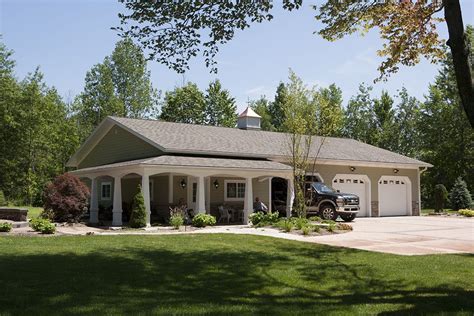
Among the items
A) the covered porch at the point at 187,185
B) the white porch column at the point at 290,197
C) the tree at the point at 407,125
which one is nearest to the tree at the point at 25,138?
the covered porch at the point at 187,185

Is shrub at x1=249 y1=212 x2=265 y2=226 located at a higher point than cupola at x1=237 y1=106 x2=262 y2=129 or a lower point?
lower

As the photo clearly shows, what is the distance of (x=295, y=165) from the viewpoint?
19.9 metres

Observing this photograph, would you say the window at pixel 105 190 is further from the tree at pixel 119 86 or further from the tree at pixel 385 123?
the tree at pixel 385 123

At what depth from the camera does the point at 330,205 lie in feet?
74.0

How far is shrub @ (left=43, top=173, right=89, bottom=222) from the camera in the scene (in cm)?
1905

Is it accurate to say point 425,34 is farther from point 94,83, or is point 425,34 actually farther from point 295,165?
point 94,83

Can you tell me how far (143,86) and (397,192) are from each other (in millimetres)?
32816

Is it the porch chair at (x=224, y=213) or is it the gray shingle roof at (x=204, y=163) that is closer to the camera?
the gray shingle roof at (x=204, y=163)

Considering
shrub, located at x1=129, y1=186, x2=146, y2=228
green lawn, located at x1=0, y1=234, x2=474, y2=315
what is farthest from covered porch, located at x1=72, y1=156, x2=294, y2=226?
green lawn, located at x1=0, y1=234, x2=474, y2=315

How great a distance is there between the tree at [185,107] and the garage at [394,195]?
91.2ft

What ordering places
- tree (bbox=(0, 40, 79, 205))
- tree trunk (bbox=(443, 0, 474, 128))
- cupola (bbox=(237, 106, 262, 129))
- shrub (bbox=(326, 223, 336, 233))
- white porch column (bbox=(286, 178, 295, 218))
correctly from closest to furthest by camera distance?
tree trunk (bbox=(443, 0, 474, 128)) → shrub (bbox=(326, 223, 336, 233)) → white porch column (bbox=(286, 178, 295, 218)) → cupola (bbox=(237, 106, 262, 129)) → tree (bbox=(0, 40, 79, 205))

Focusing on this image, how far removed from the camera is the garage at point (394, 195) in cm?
2875

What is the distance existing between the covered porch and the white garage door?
4733 mm

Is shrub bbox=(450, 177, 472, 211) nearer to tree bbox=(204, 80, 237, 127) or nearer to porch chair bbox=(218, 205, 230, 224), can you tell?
porch chair bbox=(218, 205, 230, 224)
